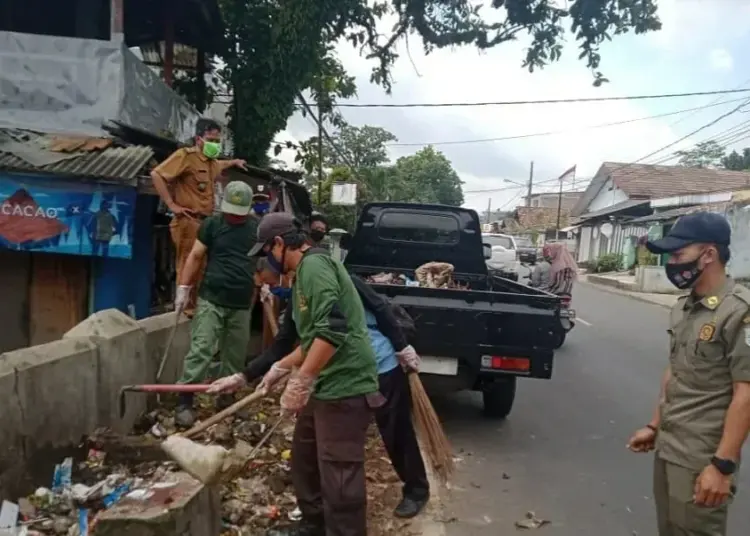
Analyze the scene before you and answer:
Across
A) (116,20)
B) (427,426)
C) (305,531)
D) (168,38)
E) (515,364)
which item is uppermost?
(168,38)

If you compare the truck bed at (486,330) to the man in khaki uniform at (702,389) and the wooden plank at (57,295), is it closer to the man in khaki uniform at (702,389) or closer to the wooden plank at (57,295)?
the man in khaki uniform at (702,389)

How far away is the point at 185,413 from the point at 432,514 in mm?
1729

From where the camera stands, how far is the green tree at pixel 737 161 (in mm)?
54031

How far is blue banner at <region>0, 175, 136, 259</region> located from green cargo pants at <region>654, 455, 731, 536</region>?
19.5 feet

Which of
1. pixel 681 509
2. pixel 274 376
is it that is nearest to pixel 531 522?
pixel 681 509

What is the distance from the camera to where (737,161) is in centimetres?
5538

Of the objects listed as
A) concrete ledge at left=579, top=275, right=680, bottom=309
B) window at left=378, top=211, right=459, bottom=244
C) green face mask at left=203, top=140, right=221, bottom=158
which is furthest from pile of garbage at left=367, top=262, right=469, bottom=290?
concrete ledge at left=579, top=275, right=680, bottom=309

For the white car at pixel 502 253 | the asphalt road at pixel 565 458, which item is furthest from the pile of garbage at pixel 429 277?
the white car at pixel 502 253

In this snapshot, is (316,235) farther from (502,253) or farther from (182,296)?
(502,253)

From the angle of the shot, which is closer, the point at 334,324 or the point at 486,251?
the point at 334,324

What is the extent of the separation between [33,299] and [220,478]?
17.0 feet

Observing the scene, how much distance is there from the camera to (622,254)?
3438 centimetres

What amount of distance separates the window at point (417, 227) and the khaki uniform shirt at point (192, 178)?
2.18 m

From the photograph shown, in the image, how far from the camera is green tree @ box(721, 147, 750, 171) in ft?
177
